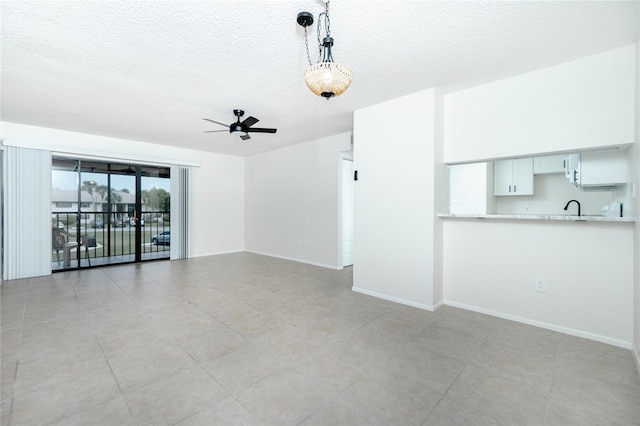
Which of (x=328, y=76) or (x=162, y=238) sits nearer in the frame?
(x=328, y=76)

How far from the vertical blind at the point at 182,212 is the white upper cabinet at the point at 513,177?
6.09 meters

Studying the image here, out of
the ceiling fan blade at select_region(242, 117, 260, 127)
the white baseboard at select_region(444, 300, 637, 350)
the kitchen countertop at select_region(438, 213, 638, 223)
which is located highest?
the ceiling fan blade at select_region(242, 117, 260, 127)

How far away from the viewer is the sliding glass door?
5.20 metres

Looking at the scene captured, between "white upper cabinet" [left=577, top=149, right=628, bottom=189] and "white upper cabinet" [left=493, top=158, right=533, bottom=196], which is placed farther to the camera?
"white upper cabinet" [left=493, top=158, right=533, bottom=196]

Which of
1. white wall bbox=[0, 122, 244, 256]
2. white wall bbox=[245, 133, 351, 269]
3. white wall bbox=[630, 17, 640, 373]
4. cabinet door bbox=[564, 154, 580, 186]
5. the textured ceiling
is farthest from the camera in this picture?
white wall bbox=[245, 133, 351, 269]

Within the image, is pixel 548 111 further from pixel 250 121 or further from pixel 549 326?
pixel 250 121

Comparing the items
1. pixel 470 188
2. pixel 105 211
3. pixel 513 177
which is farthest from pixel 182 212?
pixel 513 177

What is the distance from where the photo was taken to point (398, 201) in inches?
136

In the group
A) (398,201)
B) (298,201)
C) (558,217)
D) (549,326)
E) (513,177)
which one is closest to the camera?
(558,217)

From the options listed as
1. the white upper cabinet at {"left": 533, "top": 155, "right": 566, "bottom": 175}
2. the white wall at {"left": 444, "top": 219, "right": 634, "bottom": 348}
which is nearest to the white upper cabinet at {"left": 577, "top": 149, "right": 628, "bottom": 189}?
the white wall at {"left": 444, "top": 219, "right": 634, "bottom": 348}

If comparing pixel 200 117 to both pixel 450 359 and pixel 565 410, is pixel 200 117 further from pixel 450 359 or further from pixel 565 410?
pixel 565 410

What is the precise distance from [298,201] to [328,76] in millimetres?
4338

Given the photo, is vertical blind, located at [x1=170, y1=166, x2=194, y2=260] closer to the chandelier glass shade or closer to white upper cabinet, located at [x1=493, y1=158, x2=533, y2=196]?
the chandelier glass shade

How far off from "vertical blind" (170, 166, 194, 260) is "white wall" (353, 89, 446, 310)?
4.29 meters
